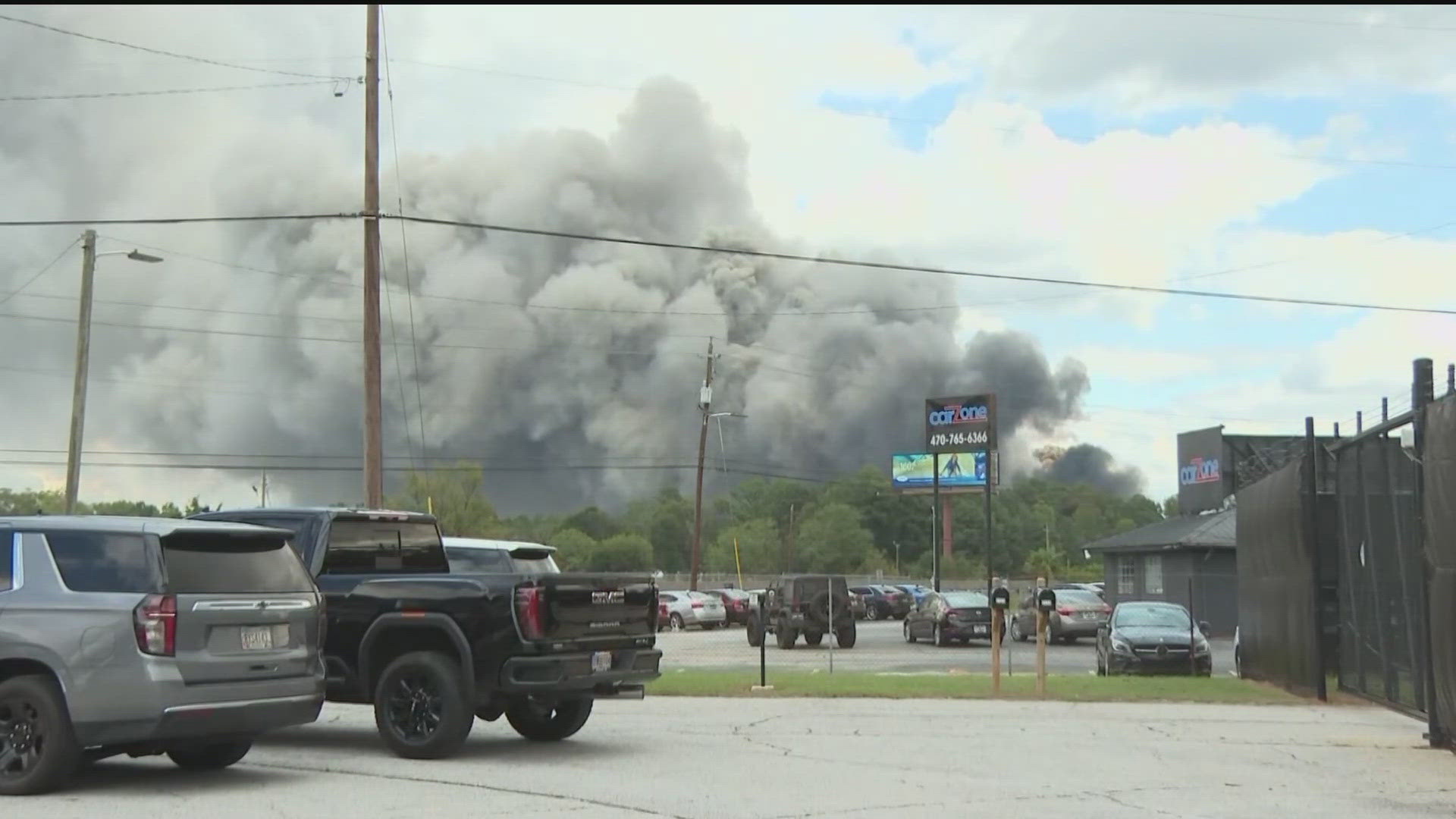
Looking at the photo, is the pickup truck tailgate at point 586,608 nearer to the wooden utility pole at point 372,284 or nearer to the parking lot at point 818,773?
the parking lot at point 818,773

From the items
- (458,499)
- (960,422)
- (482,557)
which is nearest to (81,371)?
(482,557)

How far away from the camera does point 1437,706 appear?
12.7 meters

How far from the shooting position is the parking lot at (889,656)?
27000 mm

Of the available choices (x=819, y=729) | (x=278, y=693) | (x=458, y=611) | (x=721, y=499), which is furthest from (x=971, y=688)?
(x=721, y=499)

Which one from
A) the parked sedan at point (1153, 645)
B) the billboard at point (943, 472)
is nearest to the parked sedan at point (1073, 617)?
the parked sedan at point (1153, 645)

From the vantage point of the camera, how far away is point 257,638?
31.5 ft

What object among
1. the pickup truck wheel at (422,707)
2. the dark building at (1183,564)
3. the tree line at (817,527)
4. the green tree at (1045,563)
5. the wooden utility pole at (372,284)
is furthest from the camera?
the tree line at (817,527)

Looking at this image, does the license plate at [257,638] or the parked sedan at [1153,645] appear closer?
the license plate at [257,638]

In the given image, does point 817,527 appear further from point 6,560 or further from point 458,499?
point 6,560

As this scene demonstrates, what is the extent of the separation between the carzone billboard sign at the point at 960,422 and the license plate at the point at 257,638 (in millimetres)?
55624

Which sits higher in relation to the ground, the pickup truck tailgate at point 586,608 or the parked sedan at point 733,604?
the pickup truck tailgate at point 586,608

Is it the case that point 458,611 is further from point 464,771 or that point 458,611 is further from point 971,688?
point 971,688

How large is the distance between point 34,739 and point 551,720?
4612 millimetres

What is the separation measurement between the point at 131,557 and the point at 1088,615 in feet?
106
